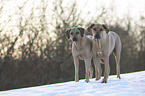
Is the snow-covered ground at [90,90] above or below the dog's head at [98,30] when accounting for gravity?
below

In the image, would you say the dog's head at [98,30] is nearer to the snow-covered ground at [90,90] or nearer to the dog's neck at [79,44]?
the dog's neck at [79,44]

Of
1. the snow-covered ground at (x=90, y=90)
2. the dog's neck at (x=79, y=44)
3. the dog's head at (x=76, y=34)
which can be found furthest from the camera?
the dog's neck at (x=79, y=44)

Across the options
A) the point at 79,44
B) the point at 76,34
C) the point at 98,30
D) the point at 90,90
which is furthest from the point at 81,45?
the point at 90,90

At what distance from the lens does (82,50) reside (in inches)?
160

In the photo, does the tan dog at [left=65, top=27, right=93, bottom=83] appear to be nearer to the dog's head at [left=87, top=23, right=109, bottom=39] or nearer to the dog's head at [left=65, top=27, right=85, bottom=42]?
the dog's head at [left=65, top=27, right=85, bottom=42]

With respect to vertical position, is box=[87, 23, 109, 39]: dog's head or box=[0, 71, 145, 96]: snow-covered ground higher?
box=[87, 23, 109, 39]: dog's head

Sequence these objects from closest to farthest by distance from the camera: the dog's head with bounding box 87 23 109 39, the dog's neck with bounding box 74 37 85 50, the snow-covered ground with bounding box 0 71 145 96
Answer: the snow-covered ground with bounding box 0 71 145 96, the dog's head with bounding box 87 23 109 39, the dog's neck with bounding box 74 37 85 50

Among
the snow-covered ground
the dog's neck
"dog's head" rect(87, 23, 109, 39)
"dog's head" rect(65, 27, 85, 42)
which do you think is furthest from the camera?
the dog's neck

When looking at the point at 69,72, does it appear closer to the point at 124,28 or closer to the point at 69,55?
the point at 69,55

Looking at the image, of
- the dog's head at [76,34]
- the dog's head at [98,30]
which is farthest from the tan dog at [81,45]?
the dog's head at [98,30]

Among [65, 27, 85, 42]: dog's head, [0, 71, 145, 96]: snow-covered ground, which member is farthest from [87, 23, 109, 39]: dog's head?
[0, 71, 145, 96]: snow-covered ground

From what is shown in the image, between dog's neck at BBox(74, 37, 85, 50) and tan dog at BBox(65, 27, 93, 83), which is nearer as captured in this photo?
tan dog at BBox(65, 27, 93, 83)

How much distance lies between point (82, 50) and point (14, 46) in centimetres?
262

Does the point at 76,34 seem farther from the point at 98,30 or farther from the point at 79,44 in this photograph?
the point at 98,30
